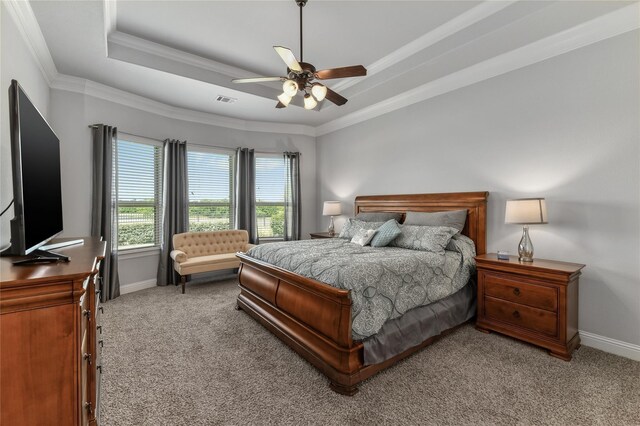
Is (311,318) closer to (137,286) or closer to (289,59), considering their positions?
(289,59)

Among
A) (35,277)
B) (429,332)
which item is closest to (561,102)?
(429,332)

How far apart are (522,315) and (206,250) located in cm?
448

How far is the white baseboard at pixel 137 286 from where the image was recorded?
4.36 metres

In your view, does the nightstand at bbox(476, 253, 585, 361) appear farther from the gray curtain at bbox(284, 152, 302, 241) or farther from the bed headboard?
the gray curtain at bbox(284, 152, 302, 241)

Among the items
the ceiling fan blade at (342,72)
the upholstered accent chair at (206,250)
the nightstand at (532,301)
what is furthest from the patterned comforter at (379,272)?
the ceiling fan blade at (342,72)

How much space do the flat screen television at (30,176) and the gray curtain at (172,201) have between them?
2761mm

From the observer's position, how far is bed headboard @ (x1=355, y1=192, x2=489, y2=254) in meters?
3.48

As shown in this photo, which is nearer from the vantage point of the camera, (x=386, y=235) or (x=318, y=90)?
(x=318, y=90)

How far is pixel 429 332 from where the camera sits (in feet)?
8.65

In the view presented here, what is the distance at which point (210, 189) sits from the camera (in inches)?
213

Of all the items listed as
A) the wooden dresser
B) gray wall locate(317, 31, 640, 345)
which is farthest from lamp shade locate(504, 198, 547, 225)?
the wooden dresser

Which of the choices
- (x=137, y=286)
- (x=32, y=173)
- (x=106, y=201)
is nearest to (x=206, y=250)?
(x=137, y=286)

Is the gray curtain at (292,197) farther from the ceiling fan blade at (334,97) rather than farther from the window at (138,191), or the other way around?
the ceiling fan blade at (334,97)

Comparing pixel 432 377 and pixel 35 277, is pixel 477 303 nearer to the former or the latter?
pixel 432 377
